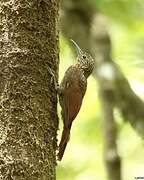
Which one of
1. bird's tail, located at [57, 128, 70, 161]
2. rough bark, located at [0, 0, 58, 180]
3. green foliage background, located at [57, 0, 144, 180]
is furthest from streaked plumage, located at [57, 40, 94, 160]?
green foliage background, located at [57, 0, 144, 180]

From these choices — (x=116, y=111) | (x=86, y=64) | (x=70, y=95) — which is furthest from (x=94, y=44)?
(x=70, y=95)

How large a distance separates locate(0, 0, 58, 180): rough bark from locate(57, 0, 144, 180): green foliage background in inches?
72.2

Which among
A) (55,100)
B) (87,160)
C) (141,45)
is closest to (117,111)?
(141,45)

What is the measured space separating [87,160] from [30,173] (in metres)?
4.48

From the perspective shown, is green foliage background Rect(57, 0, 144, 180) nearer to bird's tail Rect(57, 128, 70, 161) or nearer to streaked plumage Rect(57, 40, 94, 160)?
streaked plumage Rect(57, 40, 94, 160)

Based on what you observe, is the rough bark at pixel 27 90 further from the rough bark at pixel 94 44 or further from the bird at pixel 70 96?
the rough bark at pixel 94 44

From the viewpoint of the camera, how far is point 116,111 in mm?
5547

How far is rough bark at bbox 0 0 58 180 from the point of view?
2.55m

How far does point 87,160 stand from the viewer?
6.96m

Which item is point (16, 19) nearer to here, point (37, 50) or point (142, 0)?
point (37, 50)

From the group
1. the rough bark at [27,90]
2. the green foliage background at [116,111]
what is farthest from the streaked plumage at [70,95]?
the green foliage background at [116,111]

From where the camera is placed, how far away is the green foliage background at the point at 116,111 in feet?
17.6

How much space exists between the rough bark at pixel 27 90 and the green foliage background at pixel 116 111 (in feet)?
6.02

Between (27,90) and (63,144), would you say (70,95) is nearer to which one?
(63,144)
